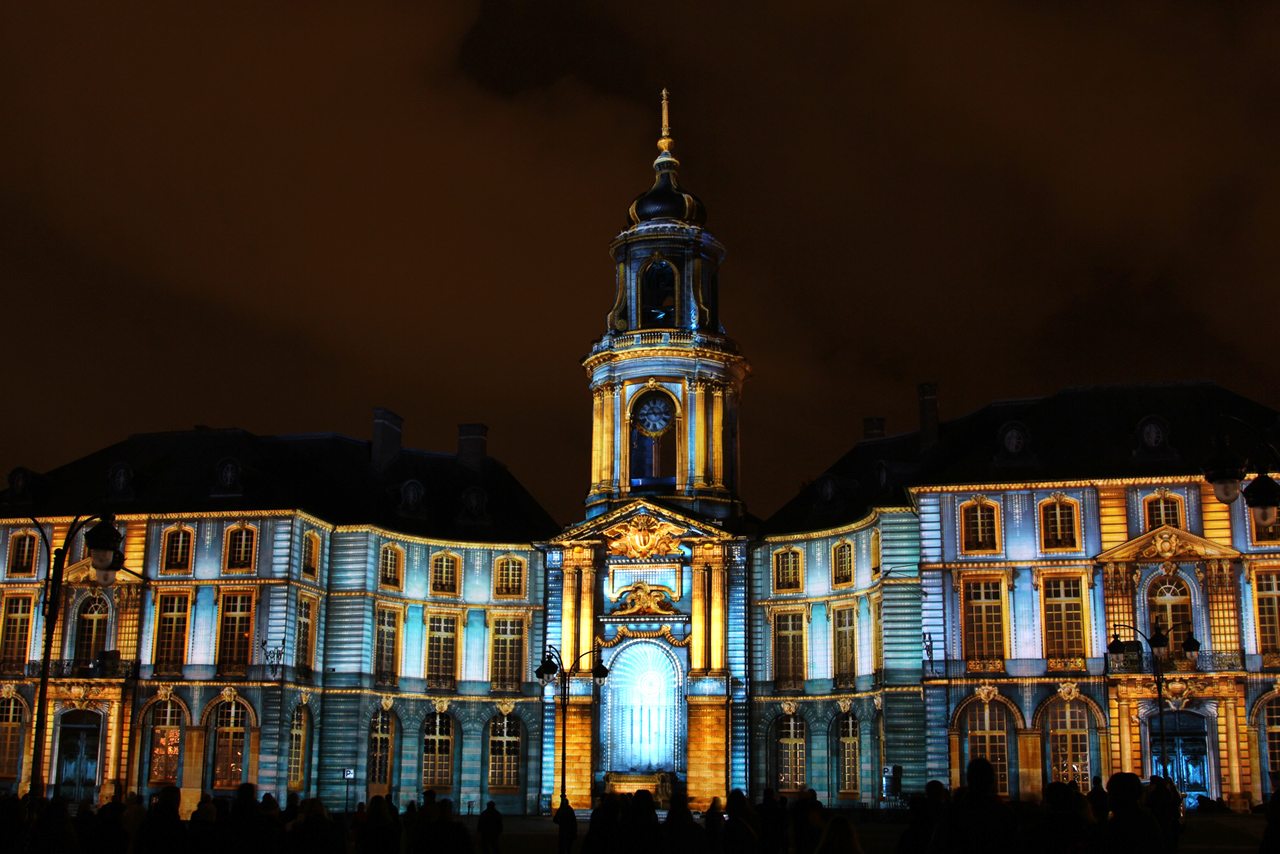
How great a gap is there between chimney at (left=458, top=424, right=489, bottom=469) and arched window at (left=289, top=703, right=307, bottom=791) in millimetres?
14785

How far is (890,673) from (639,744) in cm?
1176

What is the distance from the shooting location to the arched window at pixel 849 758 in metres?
57.0

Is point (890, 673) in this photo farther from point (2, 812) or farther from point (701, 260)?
point (2, 812)

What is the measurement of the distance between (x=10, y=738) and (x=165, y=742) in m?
6.63

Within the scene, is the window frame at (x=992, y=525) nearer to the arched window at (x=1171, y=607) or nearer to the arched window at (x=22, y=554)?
the arched window at (x=1171, y=607)

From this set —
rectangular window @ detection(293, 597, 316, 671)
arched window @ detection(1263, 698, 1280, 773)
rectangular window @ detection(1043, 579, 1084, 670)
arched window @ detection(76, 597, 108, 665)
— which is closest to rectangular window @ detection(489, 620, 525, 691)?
rectangular window @ detection(293, 597, 316, 671)

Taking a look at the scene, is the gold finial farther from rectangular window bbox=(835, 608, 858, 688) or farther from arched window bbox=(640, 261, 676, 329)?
rectangular window bbox=(835, 608, 858, 688)

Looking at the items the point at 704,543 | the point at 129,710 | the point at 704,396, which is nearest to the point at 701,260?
the point at 704,396

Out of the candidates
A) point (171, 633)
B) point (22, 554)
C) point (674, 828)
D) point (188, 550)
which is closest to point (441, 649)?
point (171, 633)

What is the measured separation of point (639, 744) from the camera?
6031cm

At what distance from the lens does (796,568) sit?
6050 centimetres

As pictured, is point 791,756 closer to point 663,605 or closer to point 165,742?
point 663,605

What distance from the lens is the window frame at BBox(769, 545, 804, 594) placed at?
6031cm

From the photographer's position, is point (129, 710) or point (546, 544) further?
point (546, 544)
